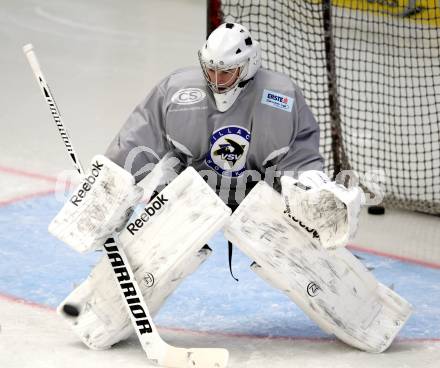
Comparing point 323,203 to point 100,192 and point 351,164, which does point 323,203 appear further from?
point 351,164

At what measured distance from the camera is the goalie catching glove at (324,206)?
11.0ft

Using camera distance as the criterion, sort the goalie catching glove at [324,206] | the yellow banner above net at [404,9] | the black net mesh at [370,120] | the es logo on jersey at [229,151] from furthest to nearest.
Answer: the yellow banner above net at [404,9]
the black net mesh at [370,120]
the es logo on jersey at [229,151]
the goalie catching glove at [324,206]

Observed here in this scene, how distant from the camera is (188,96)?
368cm

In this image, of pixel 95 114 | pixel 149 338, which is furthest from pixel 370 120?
pixel 149 338

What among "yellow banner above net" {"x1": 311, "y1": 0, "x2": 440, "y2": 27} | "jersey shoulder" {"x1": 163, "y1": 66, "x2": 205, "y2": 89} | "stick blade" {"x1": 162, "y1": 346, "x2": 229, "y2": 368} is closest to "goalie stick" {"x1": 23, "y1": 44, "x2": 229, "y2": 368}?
"stick blade" {"x1": 162, "y1": 346, "x2": 229, "y2": 368}

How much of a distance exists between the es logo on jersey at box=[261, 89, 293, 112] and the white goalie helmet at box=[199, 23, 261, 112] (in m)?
0.08

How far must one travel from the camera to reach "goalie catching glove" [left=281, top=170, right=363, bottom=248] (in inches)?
132

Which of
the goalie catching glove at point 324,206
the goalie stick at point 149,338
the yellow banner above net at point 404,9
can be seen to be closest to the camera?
the goalie catching glove at point 324,206

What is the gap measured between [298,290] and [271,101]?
59cm

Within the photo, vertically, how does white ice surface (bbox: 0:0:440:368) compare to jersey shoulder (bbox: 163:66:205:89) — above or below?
below

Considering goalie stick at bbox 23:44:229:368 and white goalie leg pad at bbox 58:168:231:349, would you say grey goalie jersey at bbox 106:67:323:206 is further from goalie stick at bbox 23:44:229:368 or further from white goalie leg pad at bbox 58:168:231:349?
goalie stick at bbox 23:44:229:368

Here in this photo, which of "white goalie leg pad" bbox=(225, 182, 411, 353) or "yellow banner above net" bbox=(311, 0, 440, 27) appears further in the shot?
"yellow banner above net" bbox=(311, 0, 440, 27)

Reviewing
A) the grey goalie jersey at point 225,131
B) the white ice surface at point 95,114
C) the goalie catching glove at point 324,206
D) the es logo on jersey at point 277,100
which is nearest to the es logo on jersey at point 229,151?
the grey goalie jersey at point 225,131

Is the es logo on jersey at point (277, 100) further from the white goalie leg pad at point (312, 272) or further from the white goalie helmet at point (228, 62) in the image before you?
the white goalie leg pad at point (312, 272)
